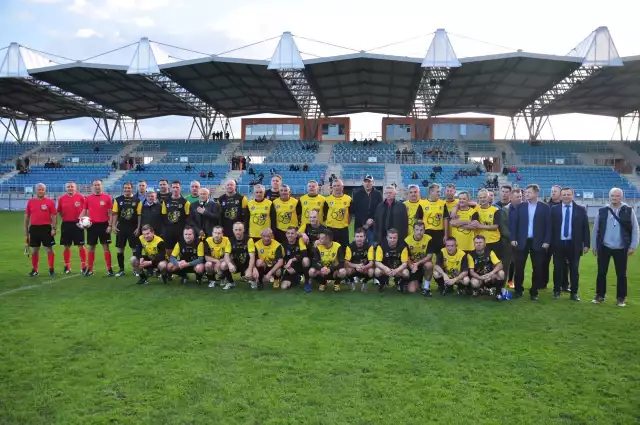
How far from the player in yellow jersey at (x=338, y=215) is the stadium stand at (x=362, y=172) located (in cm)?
2078

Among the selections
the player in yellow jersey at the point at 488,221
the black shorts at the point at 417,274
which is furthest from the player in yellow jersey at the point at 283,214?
the player in yellow jersey at the point at 488,221

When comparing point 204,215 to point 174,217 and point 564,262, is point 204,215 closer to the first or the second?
point 174,217

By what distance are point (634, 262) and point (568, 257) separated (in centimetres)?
607

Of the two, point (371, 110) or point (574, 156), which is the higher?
point (371, 110)

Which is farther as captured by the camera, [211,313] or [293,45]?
[293,45]

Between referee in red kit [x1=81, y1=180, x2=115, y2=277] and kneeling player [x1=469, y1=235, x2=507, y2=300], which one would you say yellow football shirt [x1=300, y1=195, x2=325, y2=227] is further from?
referee in red kit [x1=81, y1=180, x2=115, y2=277]

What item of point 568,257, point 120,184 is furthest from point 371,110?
point 568,257

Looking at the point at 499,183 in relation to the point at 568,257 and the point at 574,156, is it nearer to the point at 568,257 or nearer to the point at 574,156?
the point at 574,156

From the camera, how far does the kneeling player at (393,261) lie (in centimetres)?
717

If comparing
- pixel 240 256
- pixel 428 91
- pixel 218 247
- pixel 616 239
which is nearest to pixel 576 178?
pixel 428 91

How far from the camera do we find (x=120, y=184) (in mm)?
30766

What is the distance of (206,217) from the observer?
8.11 m

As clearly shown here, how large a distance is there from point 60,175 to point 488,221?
34147 millimetres

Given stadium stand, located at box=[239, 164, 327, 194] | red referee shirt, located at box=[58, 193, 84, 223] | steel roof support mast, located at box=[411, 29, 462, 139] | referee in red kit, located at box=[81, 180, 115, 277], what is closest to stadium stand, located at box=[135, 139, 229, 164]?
stadium stand, located at box=[239, 164, 327, 194]
